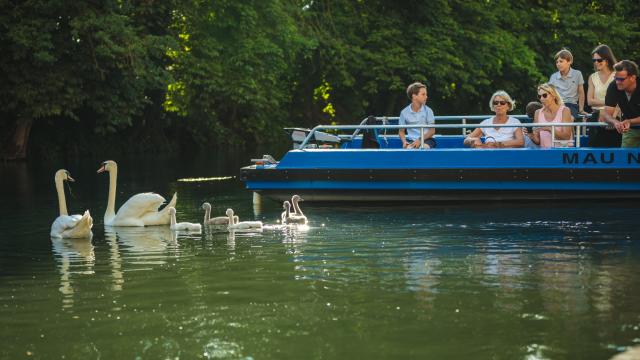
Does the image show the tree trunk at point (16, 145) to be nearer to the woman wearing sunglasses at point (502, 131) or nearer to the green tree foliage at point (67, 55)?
the green tree foliage at point (67, 55)

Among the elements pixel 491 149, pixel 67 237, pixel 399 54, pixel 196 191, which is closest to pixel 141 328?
pixel 67 237

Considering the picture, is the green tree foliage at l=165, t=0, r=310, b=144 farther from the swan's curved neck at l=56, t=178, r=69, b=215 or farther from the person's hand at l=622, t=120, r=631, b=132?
the person's hand at l=622, t=120, r=631, b=132

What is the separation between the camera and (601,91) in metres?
18.0

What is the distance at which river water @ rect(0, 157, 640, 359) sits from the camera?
8766 mm

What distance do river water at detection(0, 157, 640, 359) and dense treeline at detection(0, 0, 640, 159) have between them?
62.4ft

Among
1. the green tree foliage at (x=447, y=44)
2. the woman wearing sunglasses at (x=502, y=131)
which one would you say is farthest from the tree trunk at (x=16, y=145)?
the woman wearing sunglasses at (x=502, y=131)

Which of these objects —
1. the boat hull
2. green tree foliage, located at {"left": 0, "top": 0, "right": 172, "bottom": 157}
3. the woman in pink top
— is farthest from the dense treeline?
the woman in pink top

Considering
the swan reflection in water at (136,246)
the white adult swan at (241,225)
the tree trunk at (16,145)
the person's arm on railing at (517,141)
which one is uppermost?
the tree trunk at (16,145)

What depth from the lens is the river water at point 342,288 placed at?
8.77 m

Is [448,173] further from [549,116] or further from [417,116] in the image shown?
[549,116]

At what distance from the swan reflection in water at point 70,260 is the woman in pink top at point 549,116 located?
646 cm

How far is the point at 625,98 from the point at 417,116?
3.45 m

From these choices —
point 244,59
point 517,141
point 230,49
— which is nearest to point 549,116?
point 517,141

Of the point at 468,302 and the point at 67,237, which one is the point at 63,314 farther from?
the point at 67,237
